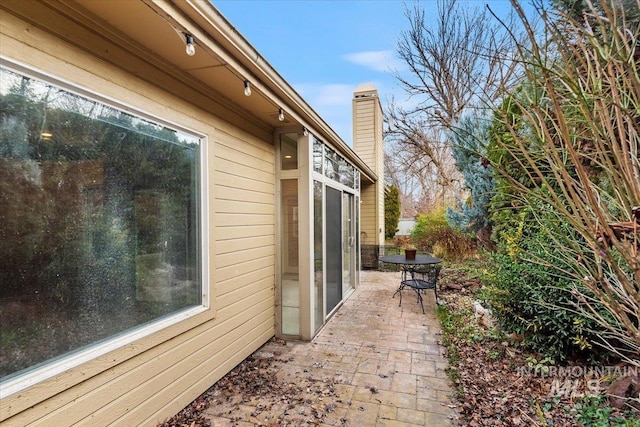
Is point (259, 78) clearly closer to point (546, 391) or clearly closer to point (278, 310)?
point (278, 310)

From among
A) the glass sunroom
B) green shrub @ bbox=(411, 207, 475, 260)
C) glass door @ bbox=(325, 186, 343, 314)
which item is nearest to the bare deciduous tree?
green shrub @ bbox=(411, 207, 475, 260)

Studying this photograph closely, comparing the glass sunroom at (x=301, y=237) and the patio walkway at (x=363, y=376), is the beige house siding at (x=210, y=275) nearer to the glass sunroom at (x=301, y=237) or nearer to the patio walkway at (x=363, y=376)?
the glass sunroom at (x=301, y=237)

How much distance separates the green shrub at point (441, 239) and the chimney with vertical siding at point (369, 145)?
73.9 inches

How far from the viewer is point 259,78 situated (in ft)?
9.04

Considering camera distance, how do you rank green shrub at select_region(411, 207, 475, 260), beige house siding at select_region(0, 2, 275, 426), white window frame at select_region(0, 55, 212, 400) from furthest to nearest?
green shrub at select_region(411, 207, 475, 260)
beige house siding at select_region(0, 2, 275, 426)
white window frame at select_region(0, 55, 212, 400)

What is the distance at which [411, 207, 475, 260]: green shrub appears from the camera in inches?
373

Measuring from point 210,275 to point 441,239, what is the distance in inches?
342

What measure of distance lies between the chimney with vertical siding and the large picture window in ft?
24.6

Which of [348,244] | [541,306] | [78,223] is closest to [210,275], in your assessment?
[78,223]

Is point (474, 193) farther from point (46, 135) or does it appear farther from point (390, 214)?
point (46, 135)

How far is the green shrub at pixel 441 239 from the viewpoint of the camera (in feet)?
31.1

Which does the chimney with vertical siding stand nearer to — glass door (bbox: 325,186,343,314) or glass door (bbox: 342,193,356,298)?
glass door (bbox: 342,193,356,298)

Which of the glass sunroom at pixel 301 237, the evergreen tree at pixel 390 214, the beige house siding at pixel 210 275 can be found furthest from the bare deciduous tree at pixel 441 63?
the beige house siding at pixel 210 275

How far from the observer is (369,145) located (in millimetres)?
9633
